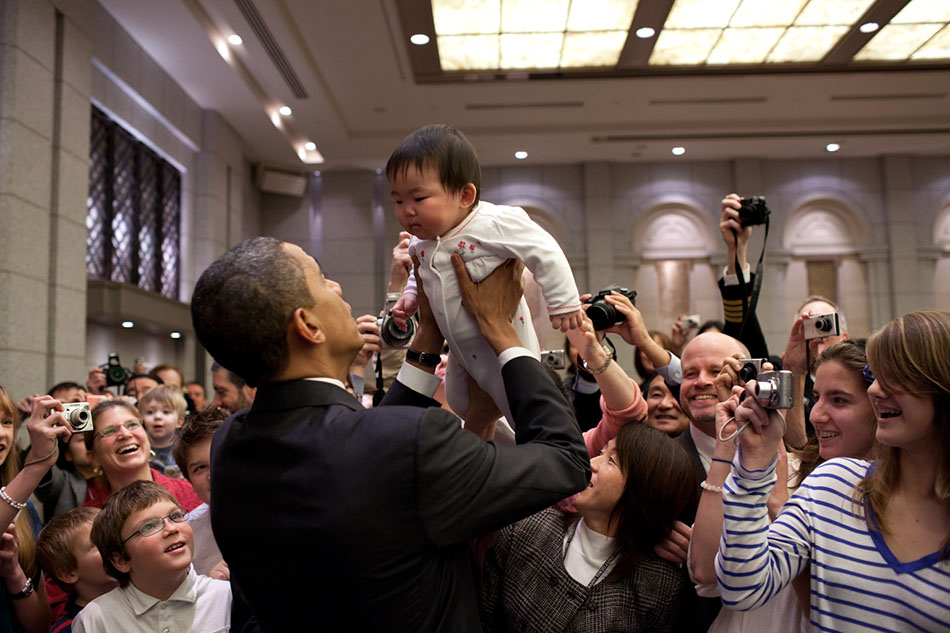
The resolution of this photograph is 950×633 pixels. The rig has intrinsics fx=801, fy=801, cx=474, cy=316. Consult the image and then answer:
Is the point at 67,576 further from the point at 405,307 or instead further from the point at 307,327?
the point at 307,327

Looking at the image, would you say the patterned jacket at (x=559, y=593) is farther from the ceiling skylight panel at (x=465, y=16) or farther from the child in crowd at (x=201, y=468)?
the ceiling skylight panel at (x=465, y=16)

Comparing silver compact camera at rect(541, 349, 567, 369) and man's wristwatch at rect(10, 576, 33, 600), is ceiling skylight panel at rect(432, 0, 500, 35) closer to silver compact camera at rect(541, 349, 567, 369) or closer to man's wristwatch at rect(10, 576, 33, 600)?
silver compact camera at rect(541, 349, 567, 369)

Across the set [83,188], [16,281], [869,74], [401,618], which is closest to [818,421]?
[401,618]

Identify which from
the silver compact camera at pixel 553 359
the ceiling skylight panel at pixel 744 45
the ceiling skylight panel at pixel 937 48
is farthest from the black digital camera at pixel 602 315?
the ceiling skylight panel at pixel 937 48

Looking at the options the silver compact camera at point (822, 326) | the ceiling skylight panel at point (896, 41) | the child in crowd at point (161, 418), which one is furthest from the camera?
the ceiling skylight panel at point (896, 41)

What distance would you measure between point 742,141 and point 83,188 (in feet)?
32.4

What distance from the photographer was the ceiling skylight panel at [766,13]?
888 cm

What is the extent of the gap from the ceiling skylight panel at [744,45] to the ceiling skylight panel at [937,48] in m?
2.01

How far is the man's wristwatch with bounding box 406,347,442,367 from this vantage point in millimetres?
1886

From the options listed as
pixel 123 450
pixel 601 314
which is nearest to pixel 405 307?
pixel 601 314

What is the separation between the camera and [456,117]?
11953mm

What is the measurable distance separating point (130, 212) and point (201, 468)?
7.22m

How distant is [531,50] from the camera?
32.9ft

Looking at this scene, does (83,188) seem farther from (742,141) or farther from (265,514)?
(742,141)
